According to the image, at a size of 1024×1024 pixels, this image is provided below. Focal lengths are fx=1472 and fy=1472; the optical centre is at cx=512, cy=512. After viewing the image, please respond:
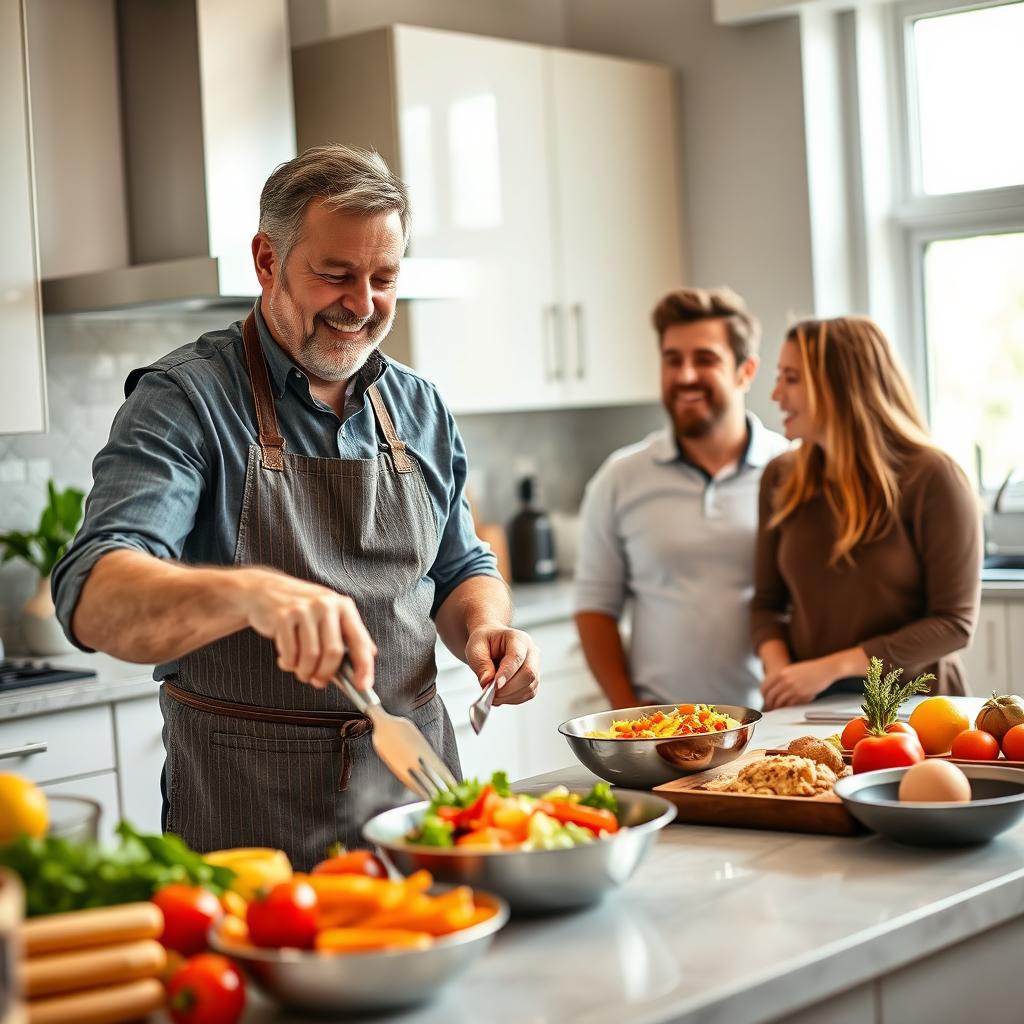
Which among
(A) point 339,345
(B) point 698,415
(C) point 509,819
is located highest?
(A) point 339,345

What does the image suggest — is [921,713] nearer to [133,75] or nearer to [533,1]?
[133,75]

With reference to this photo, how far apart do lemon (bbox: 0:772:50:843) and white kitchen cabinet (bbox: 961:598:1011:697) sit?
121 inches

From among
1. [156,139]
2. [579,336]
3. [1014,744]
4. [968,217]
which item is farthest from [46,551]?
[968,217]

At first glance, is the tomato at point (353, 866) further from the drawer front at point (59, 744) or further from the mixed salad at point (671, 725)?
the drawer front at point (59, 744)

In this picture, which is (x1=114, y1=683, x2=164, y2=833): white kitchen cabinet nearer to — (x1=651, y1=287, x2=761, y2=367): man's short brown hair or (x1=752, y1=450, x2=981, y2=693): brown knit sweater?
(x1=752, y1=450, x2=981, y2=693): brown knit sweater

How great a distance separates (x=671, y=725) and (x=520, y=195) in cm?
249

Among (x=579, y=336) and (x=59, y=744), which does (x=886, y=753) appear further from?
(x=579, y=336)

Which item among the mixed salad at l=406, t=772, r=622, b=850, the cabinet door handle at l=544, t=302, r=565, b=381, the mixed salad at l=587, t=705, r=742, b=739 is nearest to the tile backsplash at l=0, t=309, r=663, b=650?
the cabinet door handle at l=544, t=302, r=565, b=381

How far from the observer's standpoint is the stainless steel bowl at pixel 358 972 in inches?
45.0

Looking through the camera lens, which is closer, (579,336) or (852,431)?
(852,431)

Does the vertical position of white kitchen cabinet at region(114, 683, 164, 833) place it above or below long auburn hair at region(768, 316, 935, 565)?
below

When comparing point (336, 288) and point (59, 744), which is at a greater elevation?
point (336, 288)

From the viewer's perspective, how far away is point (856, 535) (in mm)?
2781

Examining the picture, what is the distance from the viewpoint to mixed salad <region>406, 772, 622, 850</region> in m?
1.43
